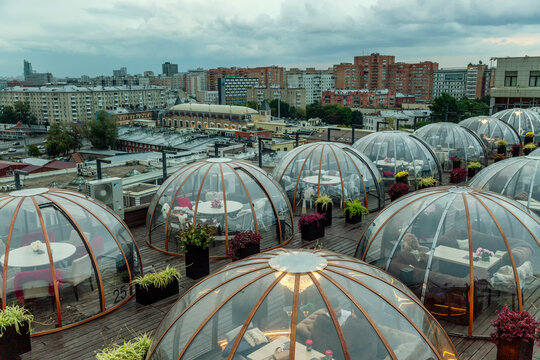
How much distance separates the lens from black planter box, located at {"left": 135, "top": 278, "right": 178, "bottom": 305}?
827 centimetres

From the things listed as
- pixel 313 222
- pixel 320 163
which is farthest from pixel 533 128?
pixel 313 222

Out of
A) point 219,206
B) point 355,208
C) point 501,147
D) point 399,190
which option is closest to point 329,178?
point 355,208

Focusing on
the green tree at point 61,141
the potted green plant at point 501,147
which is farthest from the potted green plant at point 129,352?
the green tree at point 61,141

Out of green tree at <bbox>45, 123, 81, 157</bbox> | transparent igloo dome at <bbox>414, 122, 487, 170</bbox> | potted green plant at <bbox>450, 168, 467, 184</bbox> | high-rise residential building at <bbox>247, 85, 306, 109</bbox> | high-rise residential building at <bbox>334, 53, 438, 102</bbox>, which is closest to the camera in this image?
potted green plant at <bbox>450, 168, 467, 184</bbox>

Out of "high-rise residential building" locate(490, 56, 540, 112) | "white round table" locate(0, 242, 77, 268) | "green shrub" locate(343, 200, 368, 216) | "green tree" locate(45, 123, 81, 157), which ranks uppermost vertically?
"high-rise residential building" locate(490, 56, 540, 112)

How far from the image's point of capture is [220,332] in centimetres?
469

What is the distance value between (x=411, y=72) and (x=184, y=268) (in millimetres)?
192220

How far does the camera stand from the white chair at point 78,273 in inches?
300

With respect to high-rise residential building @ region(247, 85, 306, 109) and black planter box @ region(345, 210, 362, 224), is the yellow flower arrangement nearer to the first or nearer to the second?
black planter box @ region(345, 210, 362, 224)

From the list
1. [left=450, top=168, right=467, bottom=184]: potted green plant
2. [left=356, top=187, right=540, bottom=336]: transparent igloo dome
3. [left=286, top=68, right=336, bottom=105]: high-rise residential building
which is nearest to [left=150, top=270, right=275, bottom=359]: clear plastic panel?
[left=356, top=187, right=540, bottom=336]: transparent igloo dome

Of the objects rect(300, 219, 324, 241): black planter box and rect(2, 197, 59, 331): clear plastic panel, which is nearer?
rect(2, 197, 59, 331): clear plastic panel

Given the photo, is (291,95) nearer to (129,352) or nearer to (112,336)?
(112,336)

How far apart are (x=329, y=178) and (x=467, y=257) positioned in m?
7.16

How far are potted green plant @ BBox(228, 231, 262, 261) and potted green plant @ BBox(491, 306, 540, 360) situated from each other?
528 cm
